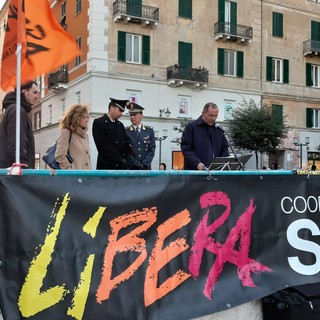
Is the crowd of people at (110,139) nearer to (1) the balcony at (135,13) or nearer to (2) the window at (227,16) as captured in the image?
(1) the balcony at (135,13)

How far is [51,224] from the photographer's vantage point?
280 centimetres

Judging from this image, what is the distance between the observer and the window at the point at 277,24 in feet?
111

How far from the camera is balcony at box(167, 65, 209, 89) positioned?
29328 millimetres

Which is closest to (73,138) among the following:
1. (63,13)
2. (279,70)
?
(63,13)

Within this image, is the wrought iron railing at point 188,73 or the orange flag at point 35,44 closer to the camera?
the orange flag at point 35,44

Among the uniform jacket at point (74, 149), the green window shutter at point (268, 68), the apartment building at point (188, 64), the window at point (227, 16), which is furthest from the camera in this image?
the green window shutter at point (268, 68)

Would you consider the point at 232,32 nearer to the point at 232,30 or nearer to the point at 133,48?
the point at 232,30

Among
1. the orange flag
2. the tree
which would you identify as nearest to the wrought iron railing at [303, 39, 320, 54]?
the tree

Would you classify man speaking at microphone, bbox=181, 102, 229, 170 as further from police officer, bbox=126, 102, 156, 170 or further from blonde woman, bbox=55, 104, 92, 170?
blonde woman, bbox=55, 104, 92, 170

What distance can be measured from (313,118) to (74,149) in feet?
107

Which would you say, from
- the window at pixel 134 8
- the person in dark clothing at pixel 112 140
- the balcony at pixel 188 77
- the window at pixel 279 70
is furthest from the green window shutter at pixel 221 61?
the person in dark clothing at pixel 112 140

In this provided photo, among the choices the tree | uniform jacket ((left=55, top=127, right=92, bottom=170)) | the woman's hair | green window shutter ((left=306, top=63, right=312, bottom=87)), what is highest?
green window shutter ((left=306, top=63, right=312, bottom=87))

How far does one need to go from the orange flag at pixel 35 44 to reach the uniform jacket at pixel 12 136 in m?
0.80

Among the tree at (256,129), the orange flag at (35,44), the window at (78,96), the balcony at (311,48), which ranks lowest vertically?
the orange flag at (35,44)
